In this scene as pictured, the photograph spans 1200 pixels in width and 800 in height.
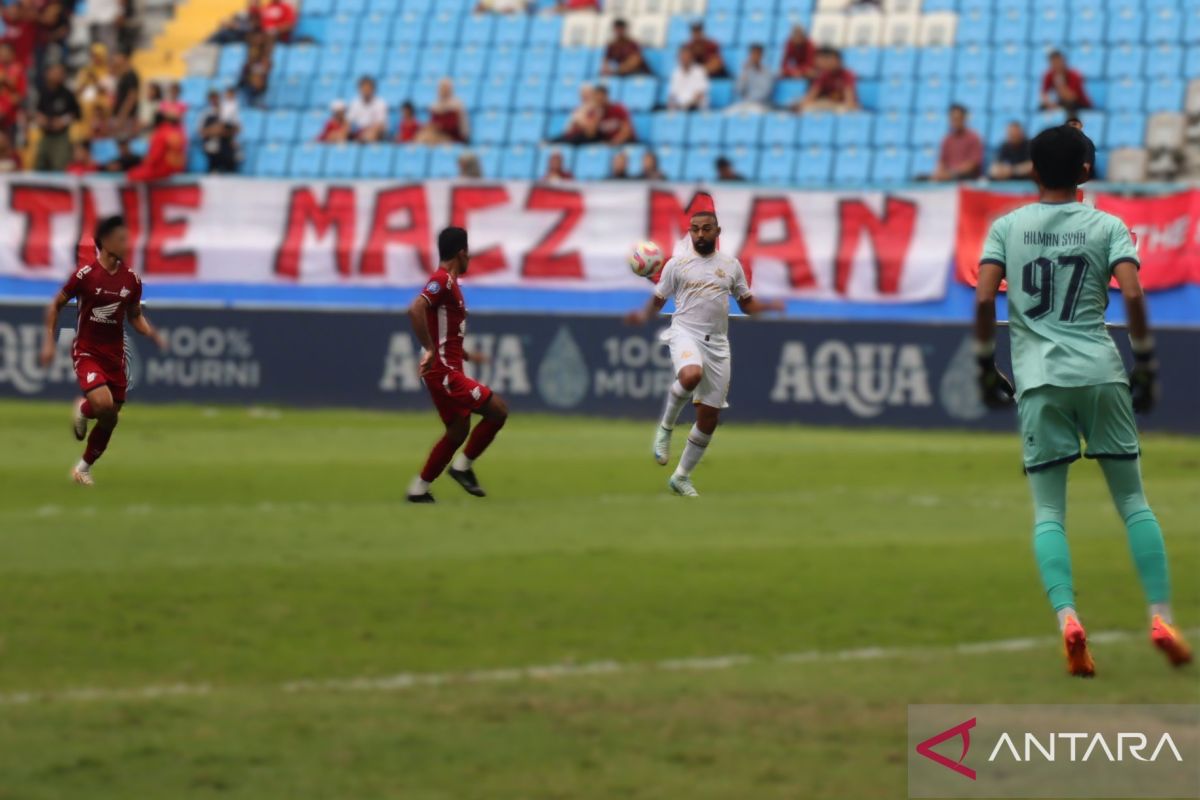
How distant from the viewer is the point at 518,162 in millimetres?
89812

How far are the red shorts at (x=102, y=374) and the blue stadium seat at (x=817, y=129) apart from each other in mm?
85185

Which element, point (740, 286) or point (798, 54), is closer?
point (740, 286)

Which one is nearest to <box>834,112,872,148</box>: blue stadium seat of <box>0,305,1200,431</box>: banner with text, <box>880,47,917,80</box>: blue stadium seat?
<box>880,47,917,80</box>: blue stadium seat

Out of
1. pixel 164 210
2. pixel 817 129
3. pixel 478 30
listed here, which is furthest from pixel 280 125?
pixel 164 210

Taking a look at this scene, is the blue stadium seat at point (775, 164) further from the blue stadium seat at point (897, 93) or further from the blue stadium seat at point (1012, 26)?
the blue stadium seat at point (1012, 26)

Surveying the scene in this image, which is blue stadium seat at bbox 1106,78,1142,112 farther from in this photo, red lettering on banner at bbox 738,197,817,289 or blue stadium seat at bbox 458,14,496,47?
blue stadium seat at bbox 458,14,496,47

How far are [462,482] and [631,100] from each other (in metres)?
87.2

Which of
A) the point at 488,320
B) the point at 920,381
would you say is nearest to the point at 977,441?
the point at 920,381

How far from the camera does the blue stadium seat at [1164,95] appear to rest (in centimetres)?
8550

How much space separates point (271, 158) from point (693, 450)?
85733 millimetres

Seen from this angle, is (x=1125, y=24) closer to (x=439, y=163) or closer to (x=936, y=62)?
(x=936, y=62)

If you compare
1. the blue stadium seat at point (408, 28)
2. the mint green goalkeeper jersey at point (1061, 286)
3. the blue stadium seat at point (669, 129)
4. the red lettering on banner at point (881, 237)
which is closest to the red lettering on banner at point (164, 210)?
the mint green goalkeeper jersey at point (1061, 286)

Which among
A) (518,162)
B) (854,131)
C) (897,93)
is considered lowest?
(518,162)

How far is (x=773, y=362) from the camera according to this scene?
73.1 metres
